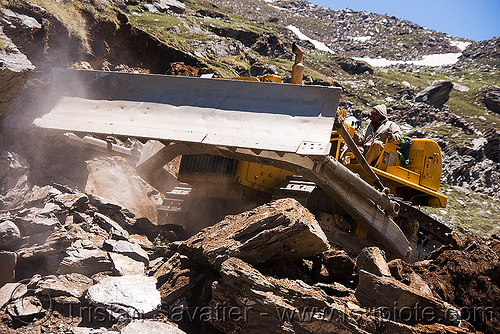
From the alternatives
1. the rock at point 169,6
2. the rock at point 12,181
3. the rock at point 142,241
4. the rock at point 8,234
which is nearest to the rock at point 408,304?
the rock at point 142,241

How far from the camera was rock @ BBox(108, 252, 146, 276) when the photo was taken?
4374 mm

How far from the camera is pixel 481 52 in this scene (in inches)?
3829

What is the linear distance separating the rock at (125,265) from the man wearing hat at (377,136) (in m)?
4.61

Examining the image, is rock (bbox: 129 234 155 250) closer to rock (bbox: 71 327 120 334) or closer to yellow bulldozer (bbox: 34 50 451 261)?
yellow bulldozer (bbox: 34 50 451 261)

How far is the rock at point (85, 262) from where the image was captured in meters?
4.20

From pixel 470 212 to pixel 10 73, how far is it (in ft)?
81.0

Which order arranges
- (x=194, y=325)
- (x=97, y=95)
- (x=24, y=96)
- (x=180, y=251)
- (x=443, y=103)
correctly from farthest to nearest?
(x=443, y=103) → (x=97, y=95) → (x=24, y=96) → (x=180, y=251) → (x=194, y=325)

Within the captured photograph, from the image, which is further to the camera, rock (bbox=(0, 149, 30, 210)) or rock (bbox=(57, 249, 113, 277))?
rock (bbox=(0, 149, 30, 210))

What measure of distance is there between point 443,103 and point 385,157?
53758 mm

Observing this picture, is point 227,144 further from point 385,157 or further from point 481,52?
point 481,52

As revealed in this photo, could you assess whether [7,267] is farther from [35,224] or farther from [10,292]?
[35,224]

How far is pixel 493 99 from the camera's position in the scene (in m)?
56.0

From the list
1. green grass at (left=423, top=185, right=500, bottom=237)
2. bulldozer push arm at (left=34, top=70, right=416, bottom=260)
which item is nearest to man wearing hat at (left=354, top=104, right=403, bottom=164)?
bulldozer push arm at (left=34, top=70, right=416, bottom=260)

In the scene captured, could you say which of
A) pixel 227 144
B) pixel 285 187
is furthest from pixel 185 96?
pixel 285 187
